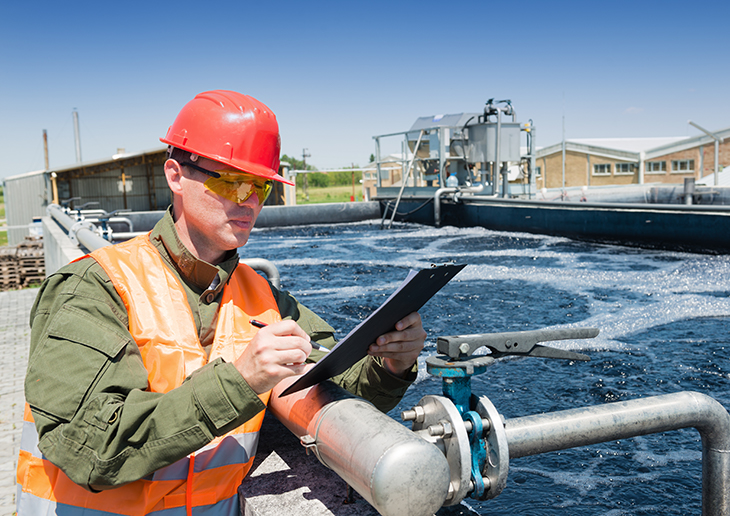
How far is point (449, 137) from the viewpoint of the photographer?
1927 cm

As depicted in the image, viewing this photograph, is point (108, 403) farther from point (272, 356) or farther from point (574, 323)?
point (574, 323)

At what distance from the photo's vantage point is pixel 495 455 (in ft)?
4.75

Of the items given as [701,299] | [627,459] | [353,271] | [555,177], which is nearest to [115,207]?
[353,271]

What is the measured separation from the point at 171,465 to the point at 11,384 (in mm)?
4649

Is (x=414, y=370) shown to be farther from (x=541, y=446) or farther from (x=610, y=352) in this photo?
(x=610, y=352)

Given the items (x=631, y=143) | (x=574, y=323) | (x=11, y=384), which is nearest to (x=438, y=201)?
(x=574, y=323)

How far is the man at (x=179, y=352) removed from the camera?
133 centimetres

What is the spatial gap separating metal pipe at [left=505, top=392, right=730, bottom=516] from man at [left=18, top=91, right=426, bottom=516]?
0.40 meters

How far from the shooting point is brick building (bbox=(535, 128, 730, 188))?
3759 centimetres

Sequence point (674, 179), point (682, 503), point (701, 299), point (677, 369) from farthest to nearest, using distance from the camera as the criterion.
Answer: point (674, 179) < point (701, 299) < point (677, 369) < point (682, 503)

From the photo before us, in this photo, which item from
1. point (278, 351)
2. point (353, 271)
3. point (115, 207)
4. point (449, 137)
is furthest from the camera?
point (115, 207)

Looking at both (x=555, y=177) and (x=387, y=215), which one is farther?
(x=555, y=177)

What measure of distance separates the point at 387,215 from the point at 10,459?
17.8 meters

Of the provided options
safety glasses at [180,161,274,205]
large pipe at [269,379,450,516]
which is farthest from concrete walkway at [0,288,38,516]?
large pipe at [269,379,450,516]
